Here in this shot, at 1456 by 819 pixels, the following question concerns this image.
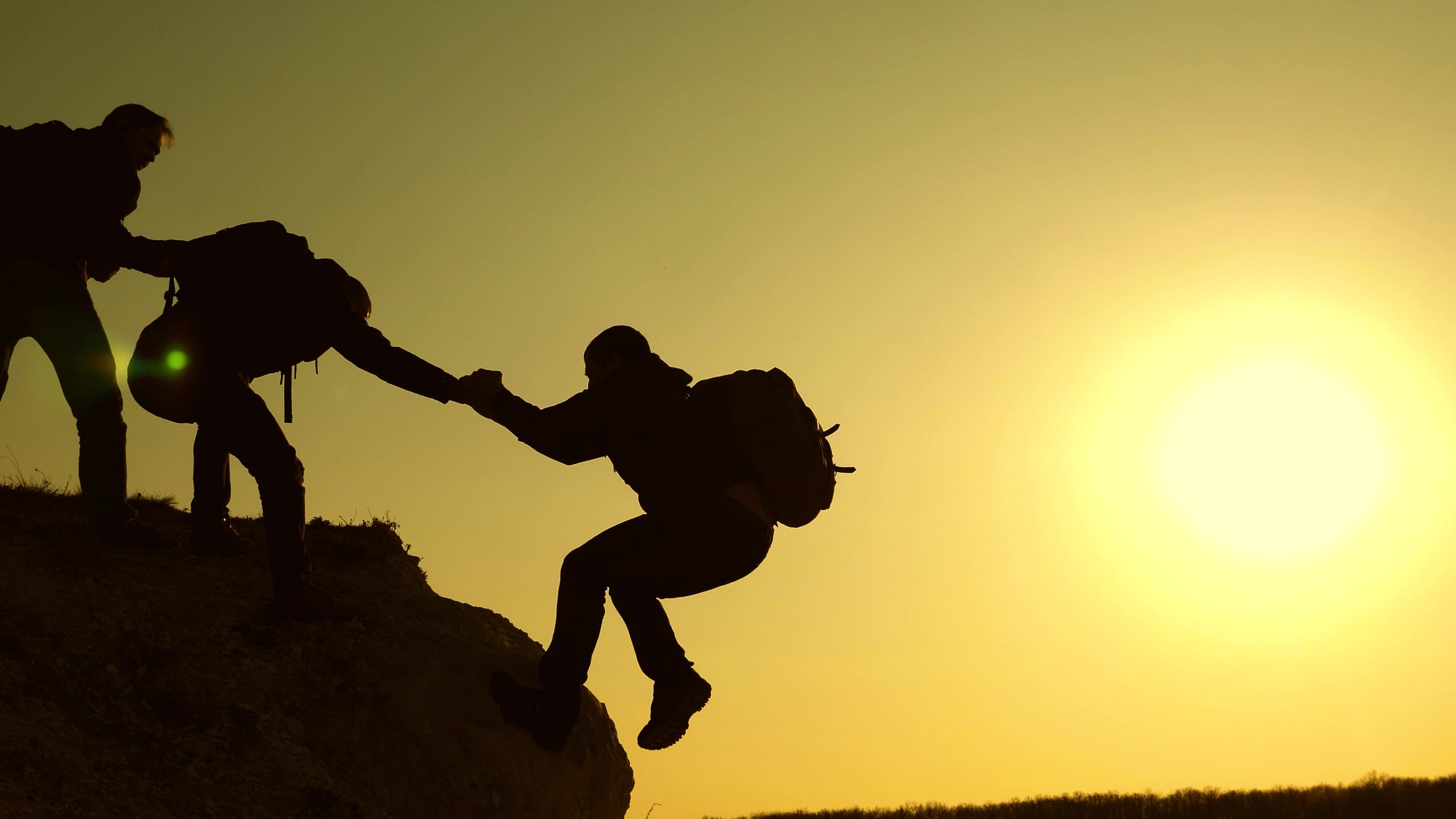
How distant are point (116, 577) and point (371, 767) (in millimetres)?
2164

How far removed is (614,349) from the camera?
678 cm

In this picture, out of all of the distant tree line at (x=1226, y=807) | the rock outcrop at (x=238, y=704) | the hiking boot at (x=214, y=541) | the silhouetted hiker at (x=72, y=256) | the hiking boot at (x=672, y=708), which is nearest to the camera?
the rock outcrop at (x=238, y=704)

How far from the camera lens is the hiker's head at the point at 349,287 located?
7188 millimetres

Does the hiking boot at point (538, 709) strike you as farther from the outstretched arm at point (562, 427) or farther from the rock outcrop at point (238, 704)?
the outstretched arm at point (562, 427)

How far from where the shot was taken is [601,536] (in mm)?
6645

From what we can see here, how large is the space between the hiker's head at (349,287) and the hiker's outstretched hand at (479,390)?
3.00ft

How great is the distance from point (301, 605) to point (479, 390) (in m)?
1.83

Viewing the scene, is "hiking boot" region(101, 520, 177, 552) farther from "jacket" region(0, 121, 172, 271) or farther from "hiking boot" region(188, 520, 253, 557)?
"jacket" region(0, 121, 172, 271)

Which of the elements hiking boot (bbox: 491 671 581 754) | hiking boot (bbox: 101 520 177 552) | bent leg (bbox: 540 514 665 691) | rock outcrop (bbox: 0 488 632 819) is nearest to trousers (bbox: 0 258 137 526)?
hiking boot (bbox: 101 520 177 552)

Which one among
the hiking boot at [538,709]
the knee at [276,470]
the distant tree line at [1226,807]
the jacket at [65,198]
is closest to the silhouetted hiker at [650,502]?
the hiking boot at [538,709]

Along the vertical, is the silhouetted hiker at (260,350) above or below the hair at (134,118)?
below

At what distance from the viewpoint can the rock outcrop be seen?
19.0ft

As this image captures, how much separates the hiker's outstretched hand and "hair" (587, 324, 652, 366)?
647 millimetres

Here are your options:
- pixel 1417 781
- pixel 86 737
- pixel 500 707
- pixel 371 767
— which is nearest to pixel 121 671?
pixel 86 737
